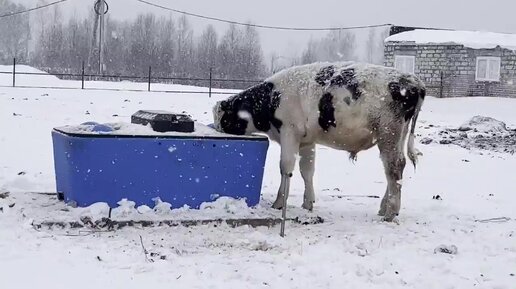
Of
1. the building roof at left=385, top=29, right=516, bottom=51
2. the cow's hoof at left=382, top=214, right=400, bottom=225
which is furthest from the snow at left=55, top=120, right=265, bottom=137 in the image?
the building roof at left=385, top=29, right=516, bottom=51

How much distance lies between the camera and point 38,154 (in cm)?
1070

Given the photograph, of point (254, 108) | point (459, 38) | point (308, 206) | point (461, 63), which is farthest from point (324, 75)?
point (459, 38)

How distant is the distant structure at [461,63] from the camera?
102 feet

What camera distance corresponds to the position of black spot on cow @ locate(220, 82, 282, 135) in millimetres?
7379

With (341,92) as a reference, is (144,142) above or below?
below

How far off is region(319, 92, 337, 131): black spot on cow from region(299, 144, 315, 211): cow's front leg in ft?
1.96

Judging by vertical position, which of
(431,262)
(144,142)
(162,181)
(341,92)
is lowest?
(431,262)

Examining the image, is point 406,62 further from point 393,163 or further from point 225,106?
point 393,163

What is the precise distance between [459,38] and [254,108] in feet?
88.9

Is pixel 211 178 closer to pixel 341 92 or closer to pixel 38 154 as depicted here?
pixel 341 92

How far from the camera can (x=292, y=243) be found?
584 cm

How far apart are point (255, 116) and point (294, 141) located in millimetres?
622

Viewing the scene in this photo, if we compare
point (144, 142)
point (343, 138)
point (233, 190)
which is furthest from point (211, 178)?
point (343, 138)

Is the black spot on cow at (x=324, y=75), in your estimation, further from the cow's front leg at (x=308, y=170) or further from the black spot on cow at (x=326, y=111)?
the cow's front leg at (x=308, y=170)
